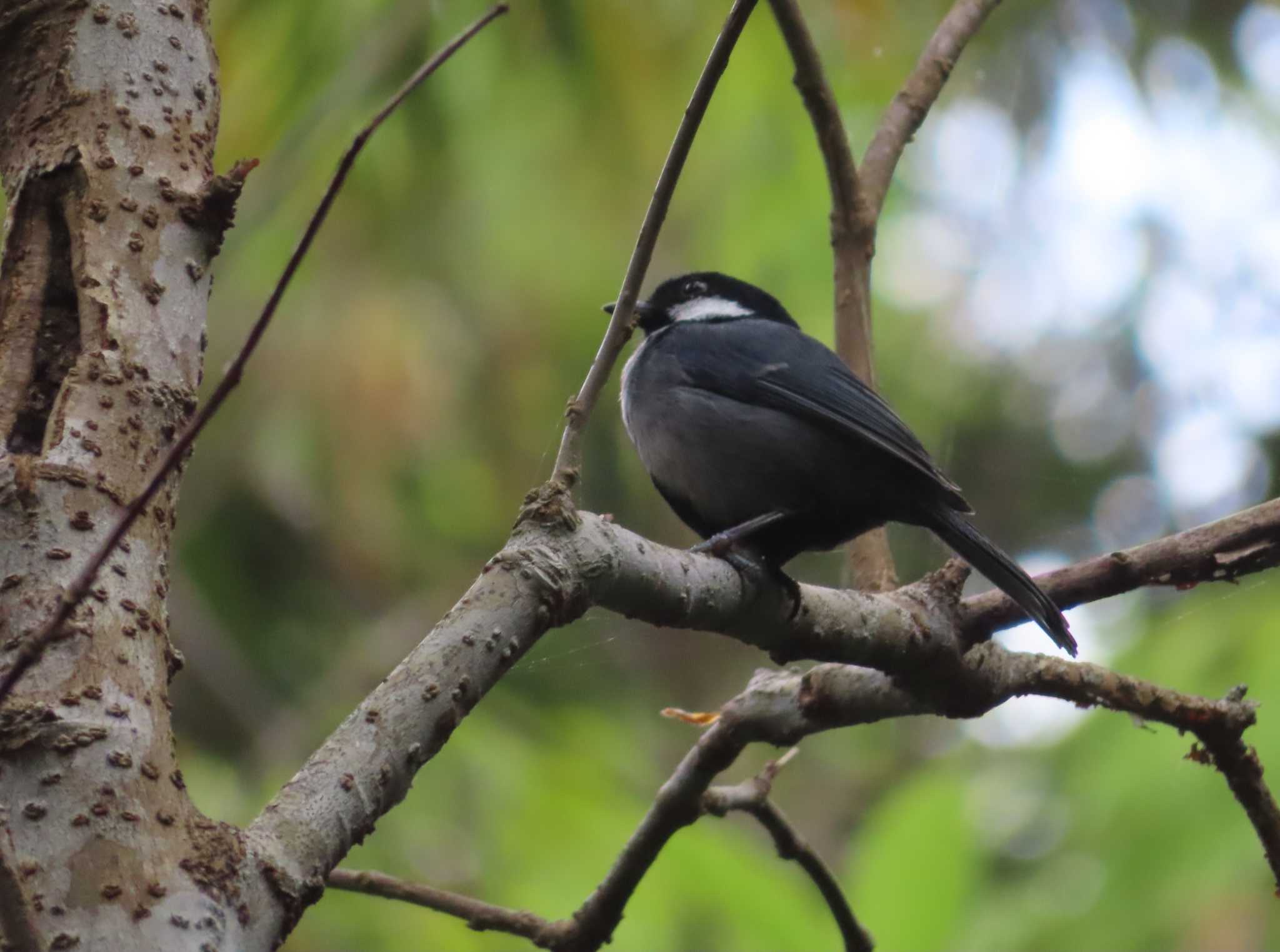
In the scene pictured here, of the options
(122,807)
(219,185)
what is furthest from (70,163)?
(122,807)

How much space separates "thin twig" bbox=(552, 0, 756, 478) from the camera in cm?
189

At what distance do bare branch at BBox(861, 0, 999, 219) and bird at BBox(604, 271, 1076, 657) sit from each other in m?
0.49

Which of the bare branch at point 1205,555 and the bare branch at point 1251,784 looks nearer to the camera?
the bare branch at point 1205,555

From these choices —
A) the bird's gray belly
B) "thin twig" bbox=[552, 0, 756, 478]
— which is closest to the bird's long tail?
the bird's gray belly

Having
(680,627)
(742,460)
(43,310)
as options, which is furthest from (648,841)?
(43,310)

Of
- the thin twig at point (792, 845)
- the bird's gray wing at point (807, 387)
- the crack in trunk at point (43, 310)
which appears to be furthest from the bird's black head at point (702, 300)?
the crack in trunk at point (43, 310)

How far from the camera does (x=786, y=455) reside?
319cm

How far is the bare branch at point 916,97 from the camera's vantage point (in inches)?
135

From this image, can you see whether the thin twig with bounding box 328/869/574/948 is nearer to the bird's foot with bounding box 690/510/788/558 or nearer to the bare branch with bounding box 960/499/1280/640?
the bird's foot with bounding box 690/510/788/558

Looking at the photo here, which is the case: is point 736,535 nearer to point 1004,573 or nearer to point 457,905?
point 1004,573

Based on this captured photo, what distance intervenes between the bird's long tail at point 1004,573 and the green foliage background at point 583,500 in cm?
88

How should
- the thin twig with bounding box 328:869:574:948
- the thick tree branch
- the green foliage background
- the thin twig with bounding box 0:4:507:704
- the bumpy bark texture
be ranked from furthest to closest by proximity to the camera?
the green foliage background < the thin twig with bounding box 328:869:574:948 < the thick tree branch < the bumpy bark texture < the thin twig with bounding box 0:4:507:704

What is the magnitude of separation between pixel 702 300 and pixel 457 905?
226 cm

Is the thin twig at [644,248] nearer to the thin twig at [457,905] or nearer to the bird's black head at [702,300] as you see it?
the thin twig at [457,905]
